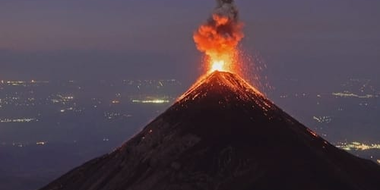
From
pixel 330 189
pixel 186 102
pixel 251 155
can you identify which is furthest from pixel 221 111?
pixel 330 189

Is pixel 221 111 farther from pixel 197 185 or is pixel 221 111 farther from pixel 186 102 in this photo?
pixel 197 185

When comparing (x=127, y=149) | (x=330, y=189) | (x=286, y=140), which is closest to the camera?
(x=330, y=189)

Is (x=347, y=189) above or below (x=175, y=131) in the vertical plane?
below

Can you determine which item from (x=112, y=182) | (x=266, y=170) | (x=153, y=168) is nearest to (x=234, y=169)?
(x=266, y=170)

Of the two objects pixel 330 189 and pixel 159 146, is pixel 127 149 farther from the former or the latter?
pixel 330 189

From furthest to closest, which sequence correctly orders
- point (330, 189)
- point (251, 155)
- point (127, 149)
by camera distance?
point (127, 149) < point (251, 155) < point (330, 189)

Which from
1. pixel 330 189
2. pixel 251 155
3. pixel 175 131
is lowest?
pixel 330 189

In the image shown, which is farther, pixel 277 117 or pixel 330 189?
pixel 277 117
